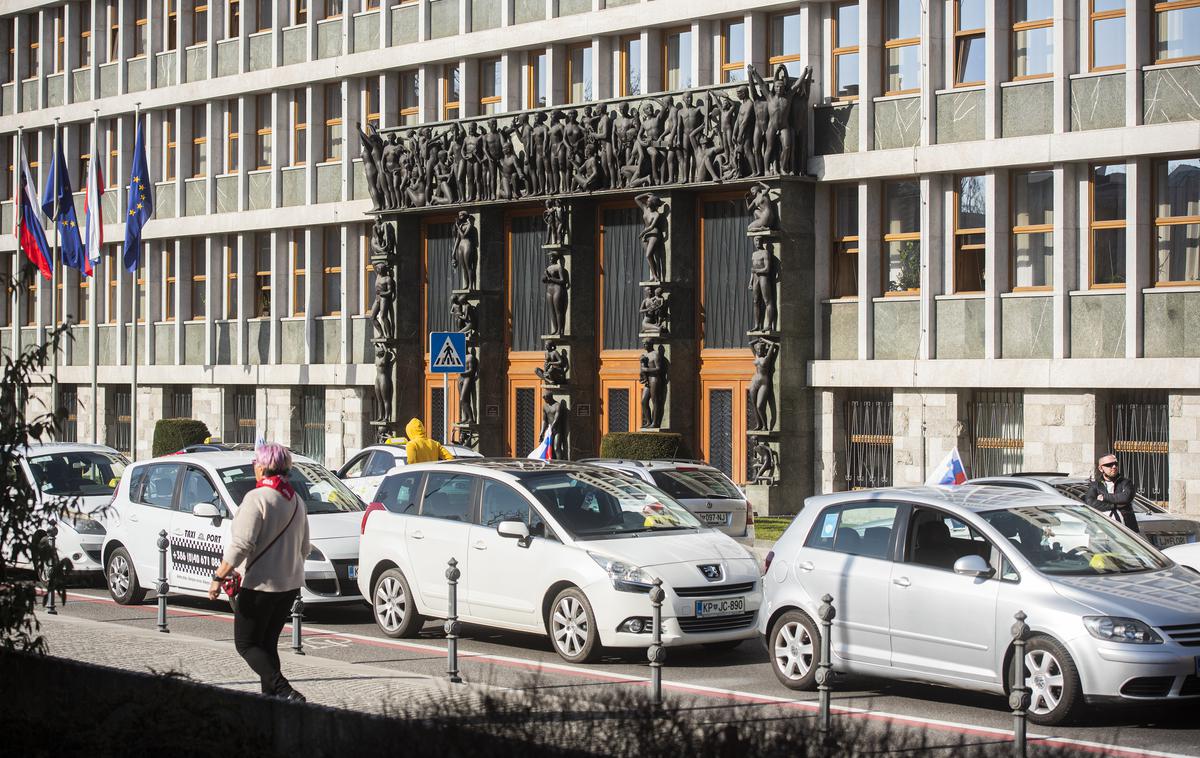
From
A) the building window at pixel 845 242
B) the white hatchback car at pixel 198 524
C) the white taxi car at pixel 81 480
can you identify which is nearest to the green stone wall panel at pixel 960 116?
the building window at pixel 845 242

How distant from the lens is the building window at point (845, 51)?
3161 centimetres

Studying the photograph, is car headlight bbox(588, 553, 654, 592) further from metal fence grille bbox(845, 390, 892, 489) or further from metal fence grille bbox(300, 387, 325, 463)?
metal fence grille bbox(300, 387, 325, 463)

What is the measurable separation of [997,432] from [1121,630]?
1830 cm

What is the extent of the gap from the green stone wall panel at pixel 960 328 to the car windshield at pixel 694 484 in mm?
8494

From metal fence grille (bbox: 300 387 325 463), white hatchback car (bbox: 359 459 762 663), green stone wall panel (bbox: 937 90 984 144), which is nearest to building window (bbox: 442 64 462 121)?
metal fence grille (bbox: 300 387 325 463)

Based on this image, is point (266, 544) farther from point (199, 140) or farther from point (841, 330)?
point (199, 140)

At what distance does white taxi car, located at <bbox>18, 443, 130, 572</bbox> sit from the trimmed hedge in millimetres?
12249

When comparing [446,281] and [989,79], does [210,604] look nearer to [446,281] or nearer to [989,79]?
[989,79]

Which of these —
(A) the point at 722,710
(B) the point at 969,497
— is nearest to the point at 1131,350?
(B) the point at 969,497

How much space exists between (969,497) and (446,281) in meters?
27.5

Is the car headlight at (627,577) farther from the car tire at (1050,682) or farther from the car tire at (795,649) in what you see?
the car tire at (1050,682)

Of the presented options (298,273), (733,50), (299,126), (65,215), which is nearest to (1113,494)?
(733,50)

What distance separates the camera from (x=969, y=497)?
1295cm

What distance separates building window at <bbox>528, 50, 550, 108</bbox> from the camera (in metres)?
37.6
